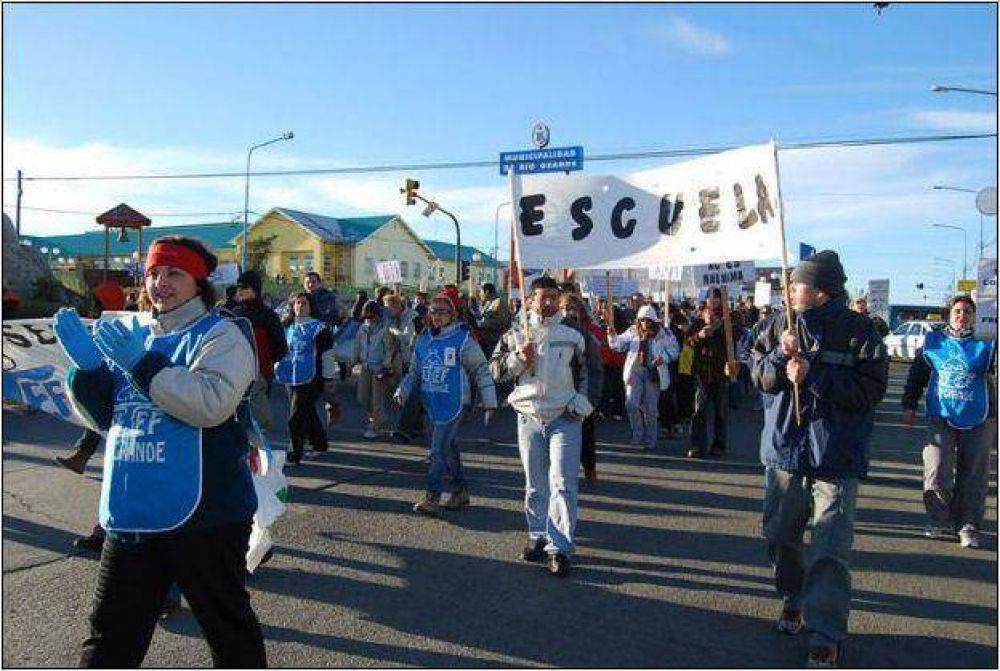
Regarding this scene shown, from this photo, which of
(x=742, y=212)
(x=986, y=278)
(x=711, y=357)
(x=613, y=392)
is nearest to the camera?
(x=742, y=212)

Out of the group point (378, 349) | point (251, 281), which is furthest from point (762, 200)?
point (378, 349)

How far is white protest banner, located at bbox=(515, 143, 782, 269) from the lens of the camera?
5.51m

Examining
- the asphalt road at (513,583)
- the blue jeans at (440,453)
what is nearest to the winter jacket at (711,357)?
A: the asphalt road at (513,583)

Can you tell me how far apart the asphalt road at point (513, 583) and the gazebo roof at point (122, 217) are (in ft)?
44.1

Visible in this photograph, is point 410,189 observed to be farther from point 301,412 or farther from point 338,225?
point 338,225

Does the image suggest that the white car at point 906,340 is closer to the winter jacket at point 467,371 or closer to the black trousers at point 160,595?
the winter jacket at point 467,371

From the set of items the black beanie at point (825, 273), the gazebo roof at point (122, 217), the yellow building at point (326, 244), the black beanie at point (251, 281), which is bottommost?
the black beanie at point (825, 273)

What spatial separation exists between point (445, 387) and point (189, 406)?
14.1 feet

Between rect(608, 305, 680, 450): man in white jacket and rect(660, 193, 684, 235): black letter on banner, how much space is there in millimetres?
4624

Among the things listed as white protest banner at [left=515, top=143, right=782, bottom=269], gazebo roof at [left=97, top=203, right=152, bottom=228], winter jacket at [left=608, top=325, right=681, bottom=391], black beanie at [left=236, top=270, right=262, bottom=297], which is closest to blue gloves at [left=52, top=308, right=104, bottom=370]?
white protest banner at [left=515, top=143, right=782, bottom=269]

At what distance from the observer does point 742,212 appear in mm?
5598

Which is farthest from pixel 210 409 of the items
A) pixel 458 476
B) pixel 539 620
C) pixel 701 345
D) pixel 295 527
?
pixel 701 345

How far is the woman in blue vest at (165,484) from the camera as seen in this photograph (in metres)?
2.89

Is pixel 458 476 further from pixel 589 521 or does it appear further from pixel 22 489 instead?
pixel 22 489
